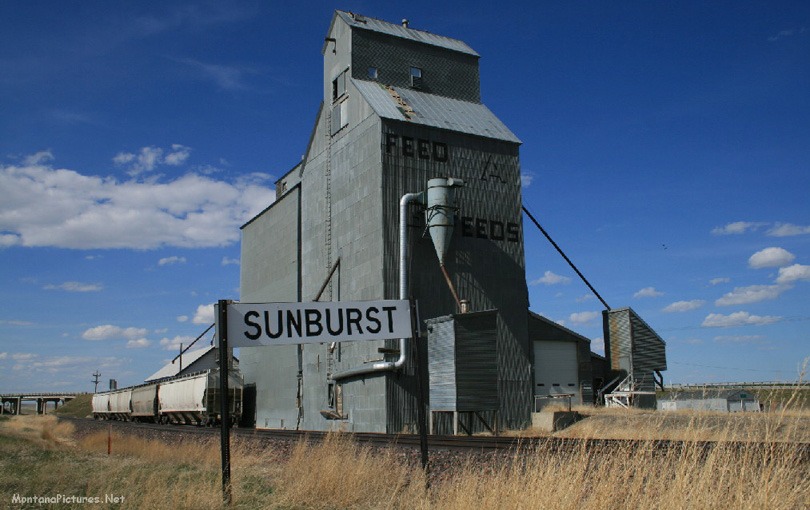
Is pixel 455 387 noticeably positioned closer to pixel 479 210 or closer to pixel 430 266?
pixel 430 266

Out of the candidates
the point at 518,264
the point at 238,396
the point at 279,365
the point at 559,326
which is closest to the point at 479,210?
the point at 518,264

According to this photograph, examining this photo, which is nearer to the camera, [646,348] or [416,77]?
[416,77]

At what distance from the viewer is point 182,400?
4350cm

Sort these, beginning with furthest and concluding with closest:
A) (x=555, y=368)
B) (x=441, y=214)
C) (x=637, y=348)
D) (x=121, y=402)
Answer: (x=121, y=402), (x=555, y=368), (x=637, y=348), (x=441, y=214)

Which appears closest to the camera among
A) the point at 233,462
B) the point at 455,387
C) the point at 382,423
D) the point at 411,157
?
the point at 233,462

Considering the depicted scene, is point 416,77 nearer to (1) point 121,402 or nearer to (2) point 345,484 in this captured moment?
(2) point 345,484

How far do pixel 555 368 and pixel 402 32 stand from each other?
2081 cm

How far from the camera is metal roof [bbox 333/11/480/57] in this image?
3665 cm

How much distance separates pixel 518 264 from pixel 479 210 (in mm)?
3480

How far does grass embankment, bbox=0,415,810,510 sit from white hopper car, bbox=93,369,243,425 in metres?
24.6

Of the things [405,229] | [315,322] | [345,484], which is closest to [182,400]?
[405,229]

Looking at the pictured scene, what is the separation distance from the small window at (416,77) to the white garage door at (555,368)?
15751 millimetres

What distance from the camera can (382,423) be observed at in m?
29.5

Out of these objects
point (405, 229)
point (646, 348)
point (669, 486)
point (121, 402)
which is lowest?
point (121, 402)
